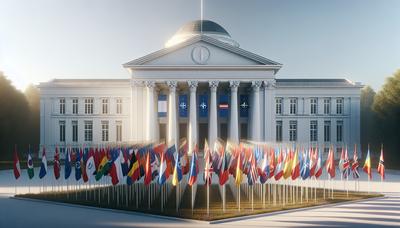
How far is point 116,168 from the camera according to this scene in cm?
2738

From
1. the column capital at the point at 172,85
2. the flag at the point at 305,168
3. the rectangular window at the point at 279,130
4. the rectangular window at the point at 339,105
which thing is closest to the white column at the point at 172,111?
the column capital at the point at 172,85

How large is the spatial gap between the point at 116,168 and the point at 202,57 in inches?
1247

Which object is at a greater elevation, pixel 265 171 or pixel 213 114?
pixel 213 114

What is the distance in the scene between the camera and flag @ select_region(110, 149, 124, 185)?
2709cm

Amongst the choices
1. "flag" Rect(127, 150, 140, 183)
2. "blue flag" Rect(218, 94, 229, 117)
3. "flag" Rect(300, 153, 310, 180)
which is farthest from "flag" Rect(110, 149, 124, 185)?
"blue flag" Rect(218, 94, 229, 117)

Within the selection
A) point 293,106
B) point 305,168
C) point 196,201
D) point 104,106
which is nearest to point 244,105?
point 293,106

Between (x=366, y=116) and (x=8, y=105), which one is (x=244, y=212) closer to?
(x=8, y=105)

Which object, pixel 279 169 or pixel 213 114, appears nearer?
pixel 279 169

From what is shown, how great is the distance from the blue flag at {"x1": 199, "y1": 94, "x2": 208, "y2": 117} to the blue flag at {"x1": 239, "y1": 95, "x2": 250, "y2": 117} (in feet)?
17.6

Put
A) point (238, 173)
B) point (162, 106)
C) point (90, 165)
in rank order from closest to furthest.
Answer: point (238, 173) < point (90, 165) < point (162, 106)

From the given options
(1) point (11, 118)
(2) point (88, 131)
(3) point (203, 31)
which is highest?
(3) point (203, 31)

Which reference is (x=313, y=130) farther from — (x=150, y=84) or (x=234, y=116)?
(x=150, y=84)

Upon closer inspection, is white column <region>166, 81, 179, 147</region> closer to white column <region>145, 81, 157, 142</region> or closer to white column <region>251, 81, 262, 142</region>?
white column <region>145, 81, 157, 142</region>

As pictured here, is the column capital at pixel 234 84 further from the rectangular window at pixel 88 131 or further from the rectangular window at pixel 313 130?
the rectangular window at pixel 88 131
